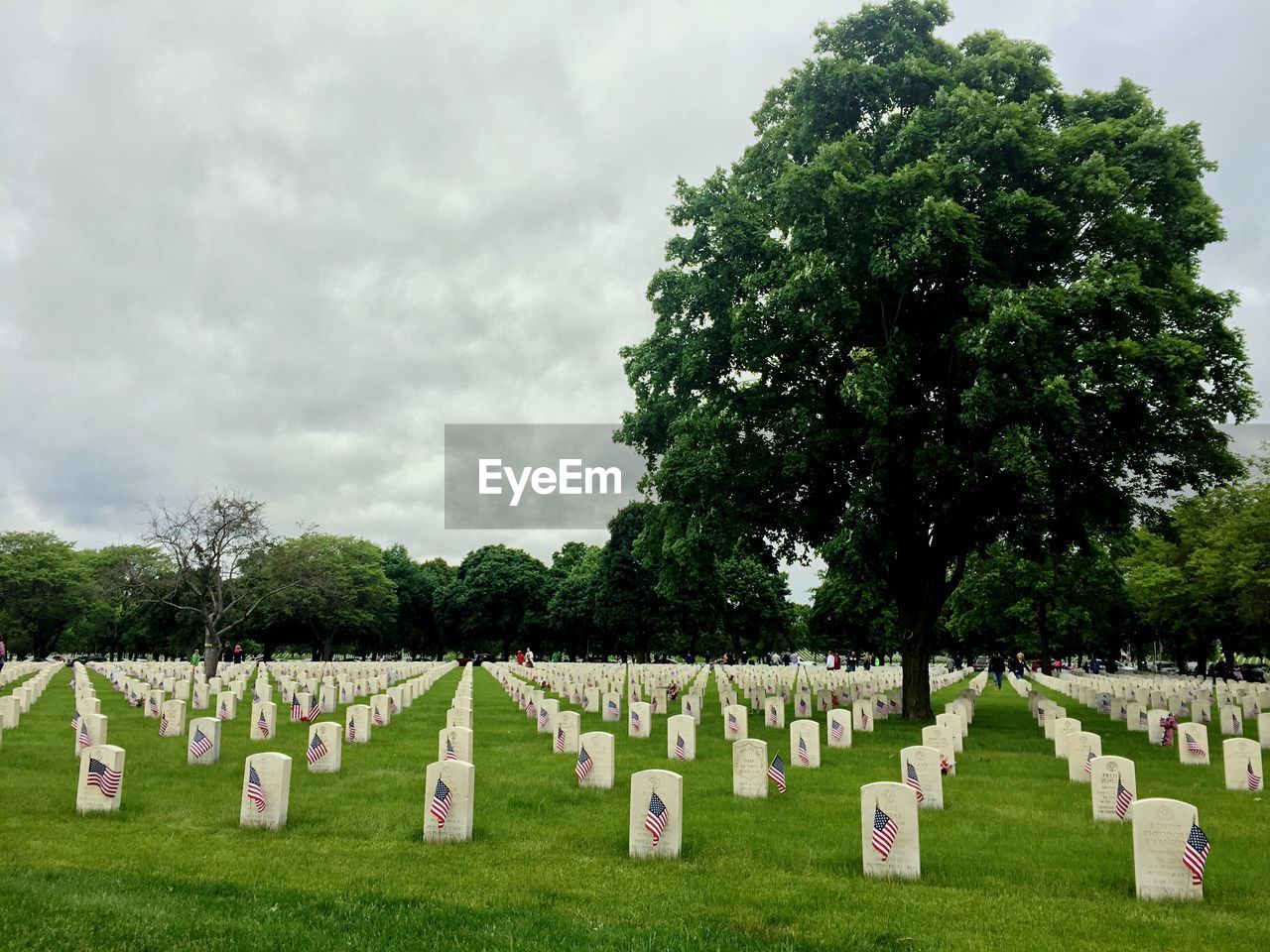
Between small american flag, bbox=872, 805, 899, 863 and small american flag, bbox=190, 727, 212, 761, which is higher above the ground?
small american flag, bbox=872, 805, 899, 863

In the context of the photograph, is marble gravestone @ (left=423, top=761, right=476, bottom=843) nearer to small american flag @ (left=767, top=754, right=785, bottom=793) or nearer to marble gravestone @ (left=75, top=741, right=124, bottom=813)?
marble gravestone @ (left=75, top=741, right=124, bottom=813)

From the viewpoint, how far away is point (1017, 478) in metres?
16.0

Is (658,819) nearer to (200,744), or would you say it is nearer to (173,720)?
(200,744)

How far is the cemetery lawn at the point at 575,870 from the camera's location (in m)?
5.45

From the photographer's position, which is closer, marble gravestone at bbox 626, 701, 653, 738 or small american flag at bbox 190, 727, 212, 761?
small american flag at bbox 190, 727, 212, 761

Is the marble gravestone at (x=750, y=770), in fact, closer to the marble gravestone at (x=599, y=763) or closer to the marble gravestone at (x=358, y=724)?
the marble gravestone at (x=599, y=763)

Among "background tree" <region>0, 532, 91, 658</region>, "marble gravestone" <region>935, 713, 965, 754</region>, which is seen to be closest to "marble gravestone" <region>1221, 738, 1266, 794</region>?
"marble gravestone" <region>935, 713, 965, 754</region>

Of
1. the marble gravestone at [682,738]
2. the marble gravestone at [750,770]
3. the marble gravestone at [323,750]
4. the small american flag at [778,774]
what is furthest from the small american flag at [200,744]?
the small american flag at [778,774]

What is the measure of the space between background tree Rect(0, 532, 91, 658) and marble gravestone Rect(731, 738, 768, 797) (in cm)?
6154

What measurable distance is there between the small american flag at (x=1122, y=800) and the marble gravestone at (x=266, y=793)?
8.87 meters

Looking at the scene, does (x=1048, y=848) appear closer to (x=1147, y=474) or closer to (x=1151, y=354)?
(x=1151, y=354)

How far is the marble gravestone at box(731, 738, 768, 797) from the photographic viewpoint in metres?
10.2

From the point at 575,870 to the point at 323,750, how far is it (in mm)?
6167

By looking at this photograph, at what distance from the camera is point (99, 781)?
8.97m
